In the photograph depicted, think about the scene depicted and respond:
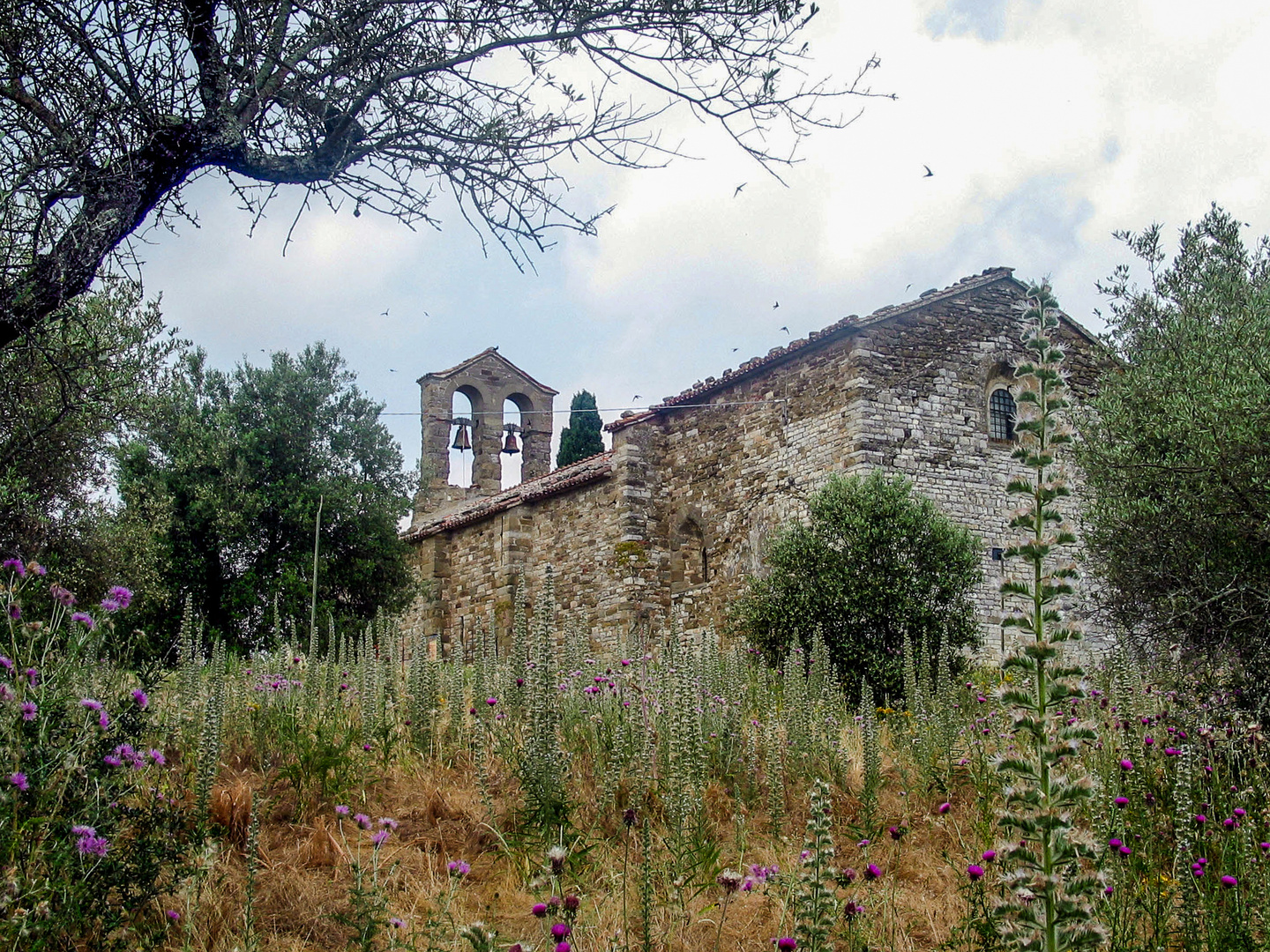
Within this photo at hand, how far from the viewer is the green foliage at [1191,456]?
975 centimetres

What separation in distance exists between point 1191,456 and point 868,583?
13.6 ft

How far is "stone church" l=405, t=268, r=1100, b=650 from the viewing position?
55.0 feet

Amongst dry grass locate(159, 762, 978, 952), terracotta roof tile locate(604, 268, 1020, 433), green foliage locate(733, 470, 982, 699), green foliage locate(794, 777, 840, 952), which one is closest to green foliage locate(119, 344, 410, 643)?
terracotta roof tile locate(604, 268, 1020, 433)

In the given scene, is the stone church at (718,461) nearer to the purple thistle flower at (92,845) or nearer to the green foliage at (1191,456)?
the green foliage at (1191,456)

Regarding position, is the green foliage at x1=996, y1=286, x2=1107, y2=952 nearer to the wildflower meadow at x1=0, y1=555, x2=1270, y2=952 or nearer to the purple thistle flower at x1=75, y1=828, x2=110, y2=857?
the wildflower meadow at x1=0, y1=555, x2=1270, y2=952

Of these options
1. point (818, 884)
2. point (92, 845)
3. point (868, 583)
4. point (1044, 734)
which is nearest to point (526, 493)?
point (868, 583)

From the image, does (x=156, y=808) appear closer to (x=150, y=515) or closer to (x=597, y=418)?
(x=150, y=515)

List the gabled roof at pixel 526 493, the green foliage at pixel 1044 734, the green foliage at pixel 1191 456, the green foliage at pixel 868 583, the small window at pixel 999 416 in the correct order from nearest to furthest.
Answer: the green foliage at pixel 1044 734 < the green foliage at pixel 1191 456 < the green foliage at pixel 868 583 < the small window at pixel 999 416 < the gabled roof at pixel 526 493

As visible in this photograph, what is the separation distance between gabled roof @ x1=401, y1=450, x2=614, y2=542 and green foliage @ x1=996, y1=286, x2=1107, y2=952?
63.1 feet

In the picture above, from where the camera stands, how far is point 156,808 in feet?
13.2

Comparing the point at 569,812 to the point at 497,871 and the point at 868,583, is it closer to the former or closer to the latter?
the point at 497,871

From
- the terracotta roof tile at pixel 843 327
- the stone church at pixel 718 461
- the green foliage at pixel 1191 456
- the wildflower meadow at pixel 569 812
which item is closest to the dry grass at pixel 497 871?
the wildflower meadow at pixel 569 812

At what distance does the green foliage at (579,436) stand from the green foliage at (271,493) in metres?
12.0

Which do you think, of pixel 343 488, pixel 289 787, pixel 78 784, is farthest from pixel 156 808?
pixel 343 488
